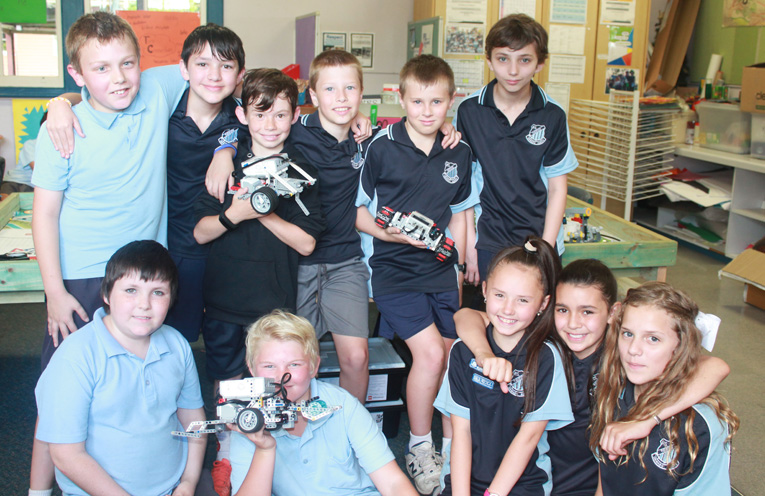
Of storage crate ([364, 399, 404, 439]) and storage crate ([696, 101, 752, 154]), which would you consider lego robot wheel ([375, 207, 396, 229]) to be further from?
storage crate ([696, 101, 752, 154])

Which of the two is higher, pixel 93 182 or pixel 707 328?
pixel 93 182

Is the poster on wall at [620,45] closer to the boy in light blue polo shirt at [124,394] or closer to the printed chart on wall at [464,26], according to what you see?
the printed chart on wall at [464,26]

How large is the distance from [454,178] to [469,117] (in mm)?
335

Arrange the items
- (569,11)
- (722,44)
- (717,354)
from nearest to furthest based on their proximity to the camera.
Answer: (717,354) < (569,11) < (722,44)

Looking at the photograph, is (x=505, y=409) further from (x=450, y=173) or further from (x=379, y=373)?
(x=450, y=173)

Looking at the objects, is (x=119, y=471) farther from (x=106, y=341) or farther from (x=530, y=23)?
(x=530, y=23)

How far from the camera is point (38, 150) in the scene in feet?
6.53

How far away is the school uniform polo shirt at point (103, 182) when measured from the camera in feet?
6.54

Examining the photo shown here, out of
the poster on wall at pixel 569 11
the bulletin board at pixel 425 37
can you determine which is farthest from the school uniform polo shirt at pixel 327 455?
the poster on wall at pixel 569 11

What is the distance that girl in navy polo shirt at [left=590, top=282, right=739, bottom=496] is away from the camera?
1.65 meters

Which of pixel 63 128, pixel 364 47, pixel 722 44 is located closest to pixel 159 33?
pixel 364 47

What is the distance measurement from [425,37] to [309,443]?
3.88 meters

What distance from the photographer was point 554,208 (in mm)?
2543

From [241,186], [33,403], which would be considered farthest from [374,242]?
[33,403]
